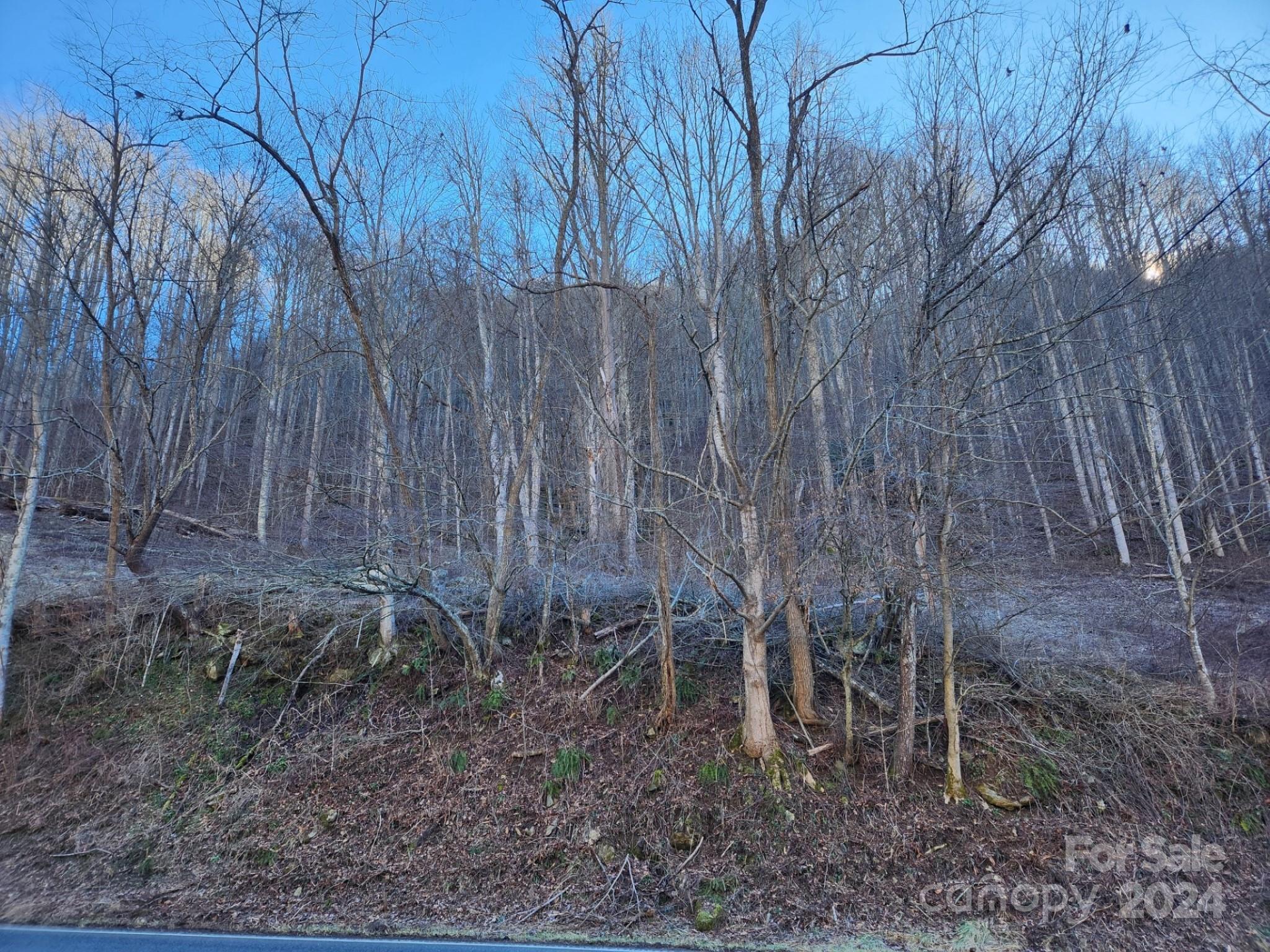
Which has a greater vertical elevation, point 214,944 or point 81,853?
point 81,853

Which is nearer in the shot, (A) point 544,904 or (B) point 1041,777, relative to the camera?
(A) point 544,904

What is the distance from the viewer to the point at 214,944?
15.9ft

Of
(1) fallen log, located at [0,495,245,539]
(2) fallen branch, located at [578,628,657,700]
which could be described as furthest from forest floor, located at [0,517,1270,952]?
(1) fallen log, located at [0,495,245,539]

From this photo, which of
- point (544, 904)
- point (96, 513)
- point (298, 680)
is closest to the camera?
point (544, 904)

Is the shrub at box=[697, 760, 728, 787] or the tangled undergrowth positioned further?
the shrub at box=[697, 760, 728, 787]

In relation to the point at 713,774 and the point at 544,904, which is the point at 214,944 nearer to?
the point at 544,904

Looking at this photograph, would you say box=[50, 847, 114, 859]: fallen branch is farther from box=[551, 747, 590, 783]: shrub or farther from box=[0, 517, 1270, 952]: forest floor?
box=[551, 747, 590, 783]: shrub

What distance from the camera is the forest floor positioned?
5191 mm

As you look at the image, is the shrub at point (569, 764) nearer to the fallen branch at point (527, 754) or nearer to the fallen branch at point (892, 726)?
the fallen branch at point (527, 754)

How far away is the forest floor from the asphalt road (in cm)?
18

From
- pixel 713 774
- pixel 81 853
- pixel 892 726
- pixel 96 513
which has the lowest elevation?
pixel 81 853

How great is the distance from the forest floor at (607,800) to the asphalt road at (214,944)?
181 mm

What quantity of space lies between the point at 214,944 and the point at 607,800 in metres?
3.46

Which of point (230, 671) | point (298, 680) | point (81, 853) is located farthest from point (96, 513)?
point (81, 853)
